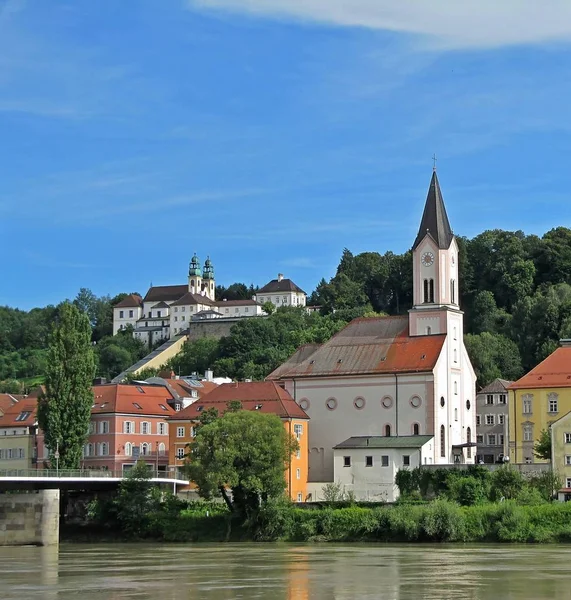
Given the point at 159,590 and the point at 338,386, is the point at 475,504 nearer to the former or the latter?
the point at 338,386

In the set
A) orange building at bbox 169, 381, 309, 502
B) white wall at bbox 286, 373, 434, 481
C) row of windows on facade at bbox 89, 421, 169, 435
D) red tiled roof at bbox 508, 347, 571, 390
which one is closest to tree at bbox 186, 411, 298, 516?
orange building at bbox 169, 381, 309, 502

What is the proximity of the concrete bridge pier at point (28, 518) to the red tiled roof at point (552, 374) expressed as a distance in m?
32.2

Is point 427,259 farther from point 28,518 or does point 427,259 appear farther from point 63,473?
point 28,518

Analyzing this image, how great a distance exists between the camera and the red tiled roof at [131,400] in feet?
338

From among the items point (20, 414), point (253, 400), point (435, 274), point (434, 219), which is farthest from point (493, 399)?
point (20, 414)

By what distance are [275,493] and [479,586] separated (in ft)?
103

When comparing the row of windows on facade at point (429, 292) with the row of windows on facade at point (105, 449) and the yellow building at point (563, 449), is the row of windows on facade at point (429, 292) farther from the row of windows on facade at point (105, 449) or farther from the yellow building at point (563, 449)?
the row of windows on facade at point (105, 449)

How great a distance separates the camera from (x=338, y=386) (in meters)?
96.3

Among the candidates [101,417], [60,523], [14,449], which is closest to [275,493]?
[60,523]

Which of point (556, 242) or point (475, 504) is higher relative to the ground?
point (556, 242)

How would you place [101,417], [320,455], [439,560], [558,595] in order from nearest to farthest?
[558,595] < [439,560] < [320,455] < [101,417]

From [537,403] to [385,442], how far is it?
10.7 m

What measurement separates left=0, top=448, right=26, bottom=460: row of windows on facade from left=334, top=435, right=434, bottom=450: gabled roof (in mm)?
28411

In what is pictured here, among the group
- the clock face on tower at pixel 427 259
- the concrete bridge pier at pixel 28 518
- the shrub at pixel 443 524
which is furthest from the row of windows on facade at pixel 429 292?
the concrete bridge pier at pixel 28 518
